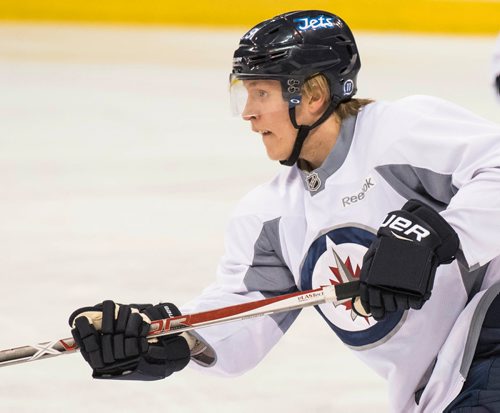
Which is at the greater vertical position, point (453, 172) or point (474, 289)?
point (453, 172)

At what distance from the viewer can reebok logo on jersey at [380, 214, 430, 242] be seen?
6.66 ft

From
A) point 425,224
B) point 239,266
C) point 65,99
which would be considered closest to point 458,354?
point 425,224

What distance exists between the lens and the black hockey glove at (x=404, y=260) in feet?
6.61

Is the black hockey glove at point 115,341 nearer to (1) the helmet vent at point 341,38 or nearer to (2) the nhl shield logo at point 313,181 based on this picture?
(2) the nhl shield logo at point 313,181

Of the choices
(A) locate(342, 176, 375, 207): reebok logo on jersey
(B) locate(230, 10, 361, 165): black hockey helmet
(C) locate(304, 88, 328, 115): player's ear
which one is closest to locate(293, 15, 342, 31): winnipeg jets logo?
(B) locate(230, 10, 361, 165): black hockey helmet

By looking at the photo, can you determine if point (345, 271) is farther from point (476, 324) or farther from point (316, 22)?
point (316, 22)

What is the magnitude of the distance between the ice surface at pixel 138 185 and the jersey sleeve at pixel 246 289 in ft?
1.93

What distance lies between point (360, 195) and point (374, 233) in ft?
0.25

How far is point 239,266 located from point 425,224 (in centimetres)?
53

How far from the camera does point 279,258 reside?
246 cm

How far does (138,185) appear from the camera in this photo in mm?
5230

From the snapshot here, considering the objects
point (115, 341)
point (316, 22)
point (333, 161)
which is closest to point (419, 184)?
point (333, 161)

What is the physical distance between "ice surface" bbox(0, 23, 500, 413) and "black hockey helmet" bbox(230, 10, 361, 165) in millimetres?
952

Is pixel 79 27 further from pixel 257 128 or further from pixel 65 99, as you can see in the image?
pixel 257 128
